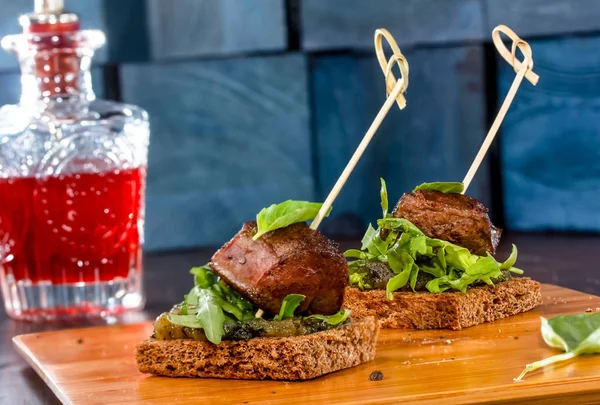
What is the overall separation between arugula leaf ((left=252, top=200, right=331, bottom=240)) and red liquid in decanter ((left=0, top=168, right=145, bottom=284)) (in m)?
1.25

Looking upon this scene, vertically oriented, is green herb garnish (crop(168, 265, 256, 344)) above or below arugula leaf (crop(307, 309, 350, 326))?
above

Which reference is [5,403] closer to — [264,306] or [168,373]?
[168,373]

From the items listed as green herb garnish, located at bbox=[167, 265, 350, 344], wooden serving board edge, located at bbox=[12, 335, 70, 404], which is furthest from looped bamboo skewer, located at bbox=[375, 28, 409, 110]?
wooden serving board edge, located at bbox=[12, 335, 70, 404]

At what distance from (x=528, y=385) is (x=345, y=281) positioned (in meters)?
0.57

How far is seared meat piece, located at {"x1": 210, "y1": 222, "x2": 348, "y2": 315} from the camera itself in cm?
273

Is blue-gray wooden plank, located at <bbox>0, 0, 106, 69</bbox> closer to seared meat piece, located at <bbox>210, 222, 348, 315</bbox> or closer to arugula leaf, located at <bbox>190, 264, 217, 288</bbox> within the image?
arugula leaf, located at <bbox>190, 264, 217, 288</bbox>

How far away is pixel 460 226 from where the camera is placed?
3338 mm

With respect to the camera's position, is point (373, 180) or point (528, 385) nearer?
point (528, 385)

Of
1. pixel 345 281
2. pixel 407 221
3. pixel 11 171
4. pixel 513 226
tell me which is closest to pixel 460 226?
pixel 407 221

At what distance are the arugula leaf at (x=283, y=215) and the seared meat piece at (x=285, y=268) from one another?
0.03m

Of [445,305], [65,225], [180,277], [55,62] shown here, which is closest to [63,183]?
[65,225]

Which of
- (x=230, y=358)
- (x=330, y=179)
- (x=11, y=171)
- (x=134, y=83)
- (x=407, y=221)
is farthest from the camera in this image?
(x=330, y=179)

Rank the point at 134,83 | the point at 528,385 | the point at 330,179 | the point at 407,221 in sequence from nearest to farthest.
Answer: the point at 528,385 < the point at 407,221 < the point at 134,83 < the point at 330,179

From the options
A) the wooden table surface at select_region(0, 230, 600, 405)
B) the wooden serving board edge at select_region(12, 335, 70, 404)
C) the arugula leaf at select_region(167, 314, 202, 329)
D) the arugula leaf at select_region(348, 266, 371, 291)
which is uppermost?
the arugula leaf at select_region(167, 314, 202, 329)
